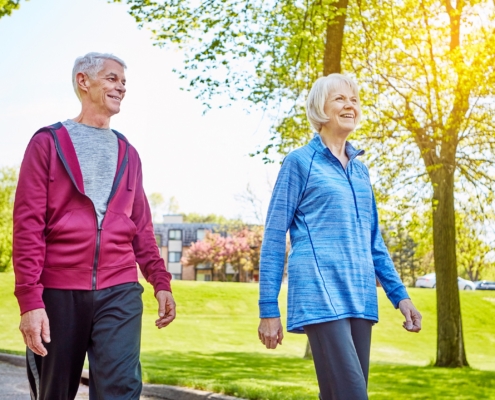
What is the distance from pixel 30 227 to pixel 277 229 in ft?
3.67

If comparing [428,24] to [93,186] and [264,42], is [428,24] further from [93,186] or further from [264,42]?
[93,186]

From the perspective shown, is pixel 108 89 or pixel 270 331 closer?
pixel 270 331

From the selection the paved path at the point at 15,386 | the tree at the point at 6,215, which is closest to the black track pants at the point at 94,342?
the paved path at the point at 15,386

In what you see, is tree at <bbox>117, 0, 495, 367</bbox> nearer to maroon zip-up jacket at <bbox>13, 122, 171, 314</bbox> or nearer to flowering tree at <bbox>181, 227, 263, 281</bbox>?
maroon zip-up jacket at <bbox>13, 122, 171, 314</bbox>

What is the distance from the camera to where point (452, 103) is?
17.8 meters

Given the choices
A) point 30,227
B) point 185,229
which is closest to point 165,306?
point 30,227

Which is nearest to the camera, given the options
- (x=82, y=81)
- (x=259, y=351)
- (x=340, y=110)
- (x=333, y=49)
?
(x=340, y=110)

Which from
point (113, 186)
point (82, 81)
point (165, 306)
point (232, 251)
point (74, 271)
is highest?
point (232, 251)

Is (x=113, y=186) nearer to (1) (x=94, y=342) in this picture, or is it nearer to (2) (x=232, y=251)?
(1) (x=94, y=342)

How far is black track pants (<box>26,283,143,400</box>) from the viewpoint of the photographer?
11.4 ft

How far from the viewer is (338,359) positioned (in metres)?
3.37

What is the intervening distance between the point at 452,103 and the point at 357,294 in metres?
15.1

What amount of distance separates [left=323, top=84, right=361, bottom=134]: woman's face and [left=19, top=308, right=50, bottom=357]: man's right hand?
1.65m

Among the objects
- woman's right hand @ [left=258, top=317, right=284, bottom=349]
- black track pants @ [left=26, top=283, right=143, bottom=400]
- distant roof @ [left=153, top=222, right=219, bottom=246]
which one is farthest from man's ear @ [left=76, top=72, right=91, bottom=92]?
distant roof @ [left=153, top=222, right=219, bottom=246]
